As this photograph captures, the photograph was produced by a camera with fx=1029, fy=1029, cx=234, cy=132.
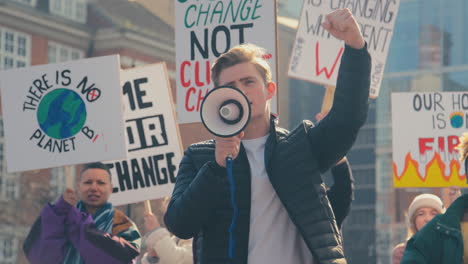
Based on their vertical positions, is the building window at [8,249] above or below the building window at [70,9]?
below

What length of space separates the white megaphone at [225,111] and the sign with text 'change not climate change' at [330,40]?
5498mm

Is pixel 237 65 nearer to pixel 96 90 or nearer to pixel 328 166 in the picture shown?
pixel 328 166

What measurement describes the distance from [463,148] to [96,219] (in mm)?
3195

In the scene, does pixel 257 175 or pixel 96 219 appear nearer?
pixel 257 175

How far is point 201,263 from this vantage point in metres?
3.70

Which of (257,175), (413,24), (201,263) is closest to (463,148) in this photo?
(257,175)

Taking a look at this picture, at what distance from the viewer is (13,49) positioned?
40781mm

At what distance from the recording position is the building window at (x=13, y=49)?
40.2m

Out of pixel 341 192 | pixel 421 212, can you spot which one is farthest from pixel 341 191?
pixel 421 212

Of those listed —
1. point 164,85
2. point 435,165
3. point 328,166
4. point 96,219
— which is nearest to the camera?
point 328,166

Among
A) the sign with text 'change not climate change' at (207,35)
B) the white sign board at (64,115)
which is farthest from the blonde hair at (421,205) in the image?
the white sign board at (64,115)

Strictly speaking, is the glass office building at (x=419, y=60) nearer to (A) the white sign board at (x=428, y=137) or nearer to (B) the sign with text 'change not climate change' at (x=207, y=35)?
(A) the white sign board at (x=428, y=137)

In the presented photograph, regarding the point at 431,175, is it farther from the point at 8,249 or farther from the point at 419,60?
the point at 419,60

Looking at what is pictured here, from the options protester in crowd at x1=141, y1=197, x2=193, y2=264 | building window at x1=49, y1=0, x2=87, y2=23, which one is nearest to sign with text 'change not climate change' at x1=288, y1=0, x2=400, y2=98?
protester in crowd at x1=141, y1=197, x2=193, y2=264
